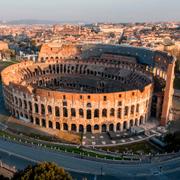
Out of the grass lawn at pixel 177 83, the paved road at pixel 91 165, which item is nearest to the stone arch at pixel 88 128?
the paved road at pixel 91 165

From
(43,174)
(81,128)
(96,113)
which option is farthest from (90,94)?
(43,174)

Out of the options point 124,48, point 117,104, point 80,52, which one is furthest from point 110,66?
point 117,104

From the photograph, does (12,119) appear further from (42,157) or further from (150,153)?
(150,153)

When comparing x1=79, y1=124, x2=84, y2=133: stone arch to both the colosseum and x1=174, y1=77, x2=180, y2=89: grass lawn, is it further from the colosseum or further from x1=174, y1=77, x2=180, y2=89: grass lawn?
x1=174, y1=77, x2=180, y2=89: grass lawn

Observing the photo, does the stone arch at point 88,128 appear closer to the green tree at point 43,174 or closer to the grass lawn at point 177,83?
the green tree at point 43,174

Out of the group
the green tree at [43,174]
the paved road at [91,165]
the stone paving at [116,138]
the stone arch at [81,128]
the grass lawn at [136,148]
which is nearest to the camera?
the green tree at [43,174]

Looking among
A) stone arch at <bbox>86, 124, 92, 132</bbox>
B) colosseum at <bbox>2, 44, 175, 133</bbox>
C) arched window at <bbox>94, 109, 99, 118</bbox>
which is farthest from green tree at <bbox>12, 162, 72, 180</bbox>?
stone arch at <bbox>86, 124, 92, 132</bbox>

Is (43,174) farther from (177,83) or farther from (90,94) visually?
(177,83)
